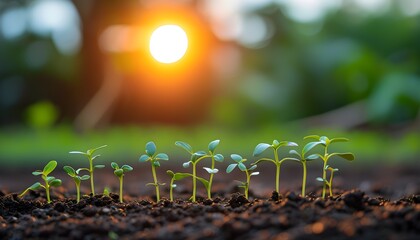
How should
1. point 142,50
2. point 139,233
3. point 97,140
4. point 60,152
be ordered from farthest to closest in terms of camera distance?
point 142,50 → point 97,140 → point 60,152 → point 139,233

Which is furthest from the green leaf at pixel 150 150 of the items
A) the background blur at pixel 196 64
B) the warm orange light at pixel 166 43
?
the warm orange light at pixel 166 43

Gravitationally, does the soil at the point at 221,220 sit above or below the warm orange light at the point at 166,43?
below

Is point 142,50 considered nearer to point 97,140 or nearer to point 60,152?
point 97,140

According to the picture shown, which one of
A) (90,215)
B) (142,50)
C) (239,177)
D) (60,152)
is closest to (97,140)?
(60,152)

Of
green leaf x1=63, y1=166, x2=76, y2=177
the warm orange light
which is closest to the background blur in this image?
the warm orange light

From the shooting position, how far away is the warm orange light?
878 centimetres

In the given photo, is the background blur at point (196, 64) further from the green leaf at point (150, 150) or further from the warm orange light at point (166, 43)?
the green leaf at point (150, 150)

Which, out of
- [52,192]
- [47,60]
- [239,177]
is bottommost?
[239,177]

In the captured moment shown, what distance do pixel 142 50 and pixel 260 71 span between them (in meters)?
2.14

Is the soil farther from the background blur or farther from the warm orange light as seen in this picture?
the warm orange light

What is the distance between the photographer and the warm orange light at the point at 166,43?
878 centimetres

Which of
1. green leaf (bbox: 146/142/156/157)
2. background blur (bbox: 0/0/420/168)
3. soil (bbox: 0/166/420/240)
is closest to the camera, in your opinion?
soil (bbox: 0/166/420/240)

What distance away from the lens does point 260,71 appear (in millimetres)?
9828

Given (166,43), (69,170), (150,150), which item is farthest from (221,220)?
(166,43)
